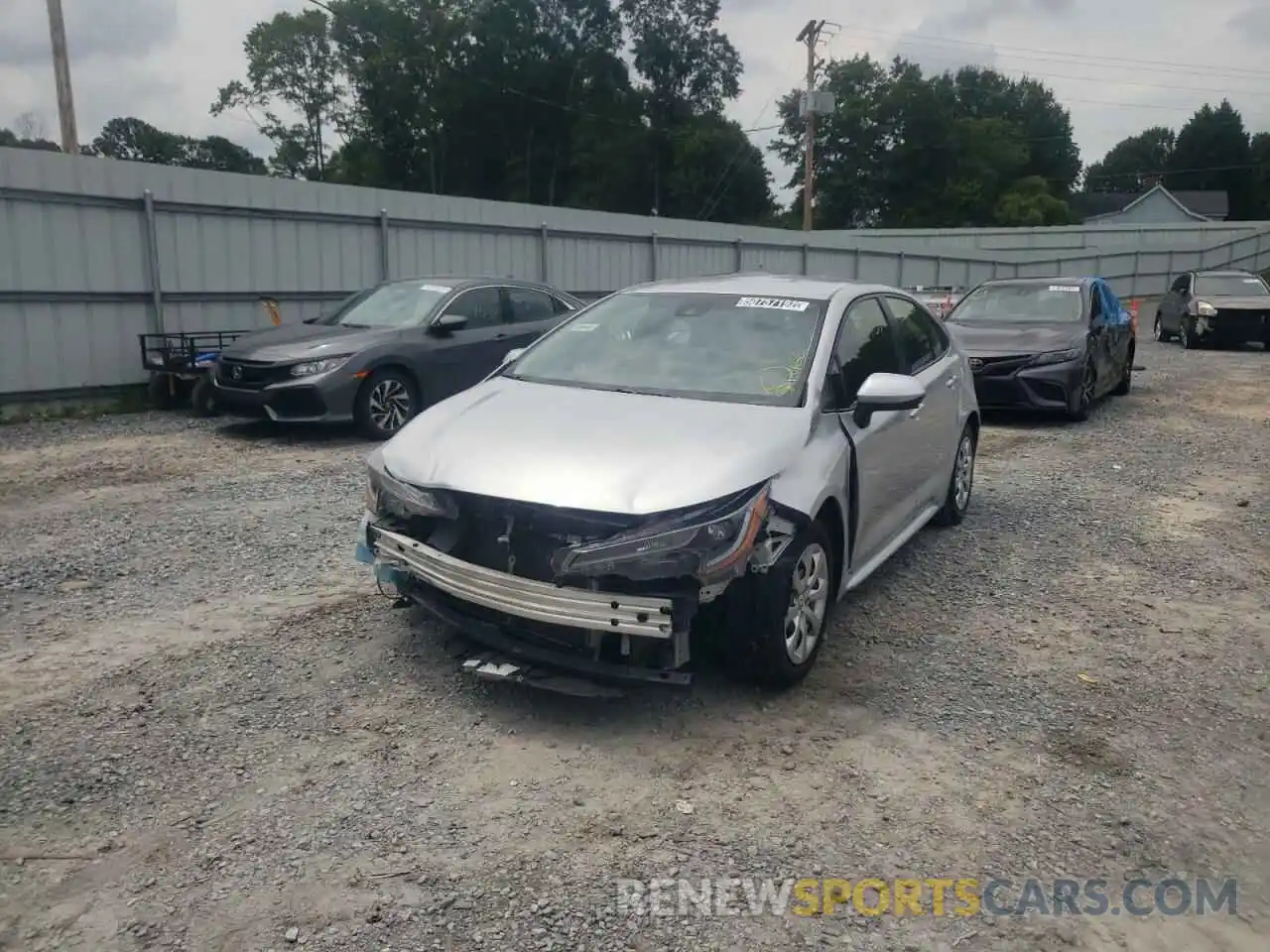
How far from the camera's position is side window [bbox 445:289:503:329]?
10.5m

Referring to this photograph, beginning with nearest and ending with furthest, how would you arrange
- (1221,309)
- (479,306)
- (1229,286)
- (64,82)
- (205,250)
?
1. (479,306)
2. (205,250)
3. (64,82)
4. (1221,309)
5. (1229,286)

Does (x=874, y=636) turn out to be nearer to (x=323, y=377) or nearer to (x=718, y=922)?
(x=718, y=922)

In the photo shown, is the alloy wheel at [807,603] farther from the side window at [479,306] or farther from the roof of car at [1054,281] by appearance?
the roof of car at [1054,281]

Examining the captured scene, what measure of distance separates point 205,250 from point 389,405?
4156 millimetres

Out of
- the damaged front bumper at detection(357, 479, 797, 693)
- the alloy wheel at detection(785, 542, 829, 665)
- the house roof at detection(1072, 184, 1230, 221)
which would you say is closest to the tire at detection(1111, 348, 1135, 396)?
the alloy wheel at detection(785, 542, 829, 665)

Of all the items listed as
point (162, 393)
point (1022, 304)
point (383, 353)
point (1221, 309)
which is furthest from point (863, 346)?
point (1221, 309)

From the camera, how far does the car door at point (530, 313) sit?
428 inches

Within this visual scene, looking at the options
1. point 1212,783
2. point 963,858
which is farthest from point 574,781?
point 1212,783

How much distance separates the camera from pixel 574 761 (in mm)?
3625

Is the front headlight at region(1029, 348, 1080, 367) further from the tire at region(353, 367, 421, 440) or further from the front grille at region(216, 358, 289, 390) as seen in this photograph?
the front grille at region(216, 358, 289, 390)

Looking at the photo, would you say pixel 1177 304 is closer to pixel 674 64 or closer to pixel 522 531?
pixel 522 531

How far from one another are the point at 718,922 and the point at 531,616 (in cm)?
128

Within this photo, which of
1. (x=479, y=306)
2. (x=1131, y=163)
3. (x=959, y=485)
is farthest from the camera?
(x=1131, y=163)

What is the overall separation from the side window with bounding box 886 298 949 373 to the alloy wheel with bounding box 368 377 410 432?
17.4ft
